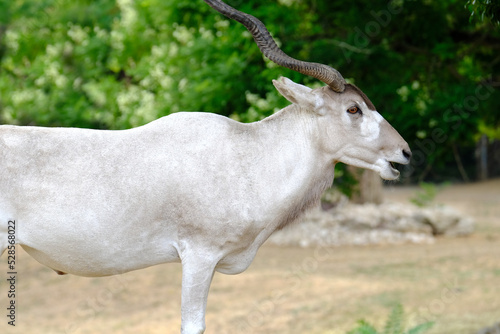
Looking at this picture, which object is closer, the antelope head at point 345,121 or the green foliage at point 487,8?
the antelope head at point 345,121

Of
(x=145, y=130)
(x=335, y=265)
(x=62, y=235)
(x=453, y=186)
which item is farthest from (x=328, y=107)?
(x=453, y=186)

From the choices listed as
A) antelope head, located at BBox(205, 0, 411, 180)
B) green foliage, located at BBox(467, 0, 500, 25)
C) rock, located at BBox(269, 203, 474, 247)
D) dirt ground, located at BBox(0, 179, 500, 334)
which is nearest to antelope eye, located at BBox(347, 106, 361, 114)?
antelope head, located at BBox(205, 0, 411, 180)

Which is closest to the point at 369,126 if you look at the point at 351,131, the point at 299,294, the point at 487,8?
the point at 351,131

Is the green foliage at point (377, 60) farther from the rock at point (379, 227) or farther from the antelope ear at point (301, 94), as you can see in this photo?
the rock at point (379, 227)

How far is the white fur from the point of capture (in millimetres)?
2822

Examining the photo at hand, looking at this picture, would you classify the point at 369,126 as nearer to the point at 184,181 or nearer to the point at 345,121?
the point at 345,121

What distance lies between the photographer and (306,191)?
10.2ft

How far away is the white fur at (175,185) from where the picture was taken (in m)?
2.82

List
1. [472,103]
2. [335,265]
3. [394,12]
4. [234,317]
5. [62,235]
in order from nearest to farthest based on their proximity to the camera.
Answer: [62,235]
[472,103]
[394,12]
[234,317]
[335,265]

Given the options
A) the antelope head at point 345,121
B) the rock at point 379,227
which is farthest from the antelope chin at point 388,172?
the rock at point 379,227

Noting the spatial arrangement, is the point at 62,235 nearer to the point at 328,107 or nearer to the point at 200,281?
the point at 200,281

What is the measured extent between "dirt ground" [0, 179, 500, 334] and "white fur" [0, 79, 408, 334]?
18.8ft

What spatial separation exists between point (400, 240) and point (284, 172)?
12.7m

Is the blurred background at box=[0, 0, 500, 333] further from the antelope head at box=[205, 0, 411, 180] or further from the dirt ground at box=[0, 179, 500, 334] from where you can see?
the antelope head at box=[205, 0, 411, 180]
